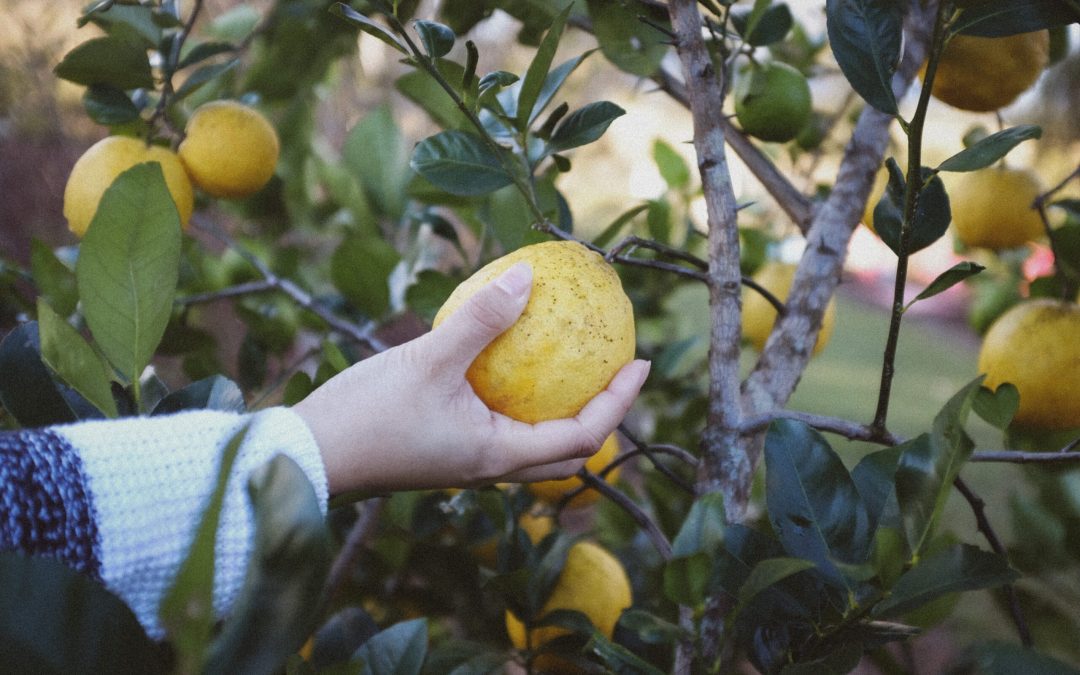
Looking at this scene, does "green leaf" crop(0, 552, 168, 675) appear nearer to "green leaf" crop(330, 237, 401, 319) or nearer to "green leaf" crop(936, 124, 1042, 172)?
"green leaf" crop(936, 124, 1042, 172)

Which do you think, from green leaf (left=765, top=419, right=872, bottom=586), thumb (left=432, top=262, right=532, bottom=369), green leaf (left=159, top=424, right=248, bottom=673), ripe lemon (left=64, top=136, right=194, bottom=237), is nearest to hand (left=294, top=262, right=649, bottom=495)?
thumb (left=432, top=262, right=532, bottom=369)

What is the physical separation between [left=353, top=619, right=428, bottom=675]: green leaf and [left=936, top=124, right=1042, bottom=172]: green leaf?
45cm

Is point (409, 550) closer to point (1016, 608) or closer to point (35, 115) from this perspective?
point (1016, 608)

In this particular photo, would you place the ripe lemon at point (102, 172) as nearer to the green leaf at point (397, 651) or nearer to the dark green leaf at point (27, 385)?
the dark green leaf at point (27, 385)

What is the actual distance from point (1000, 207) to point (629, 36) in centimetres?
44

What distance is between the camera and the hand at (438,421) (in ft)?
1.59

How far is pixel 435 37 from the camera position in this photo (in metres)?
0.51

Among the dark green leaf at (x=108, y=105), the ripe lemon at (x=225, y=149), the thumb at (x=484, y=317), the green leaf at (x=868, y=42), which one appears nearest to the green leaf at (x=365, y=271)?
the ripe lemon at (x=225, y=149)

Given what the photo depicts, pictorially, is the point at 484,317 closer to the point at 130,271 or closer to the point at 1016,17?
the point at 130,271

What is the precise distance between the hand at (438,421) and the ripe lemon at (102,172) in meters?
0.35

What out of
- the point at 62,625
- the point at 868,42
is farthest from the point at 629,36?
the point at 62,625

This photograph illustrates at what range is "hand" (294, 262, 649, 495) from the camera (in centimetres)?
49

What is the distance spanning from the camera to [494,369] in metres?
0.52

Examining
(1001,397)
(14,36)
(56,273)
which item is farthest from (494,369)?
(14,36)
